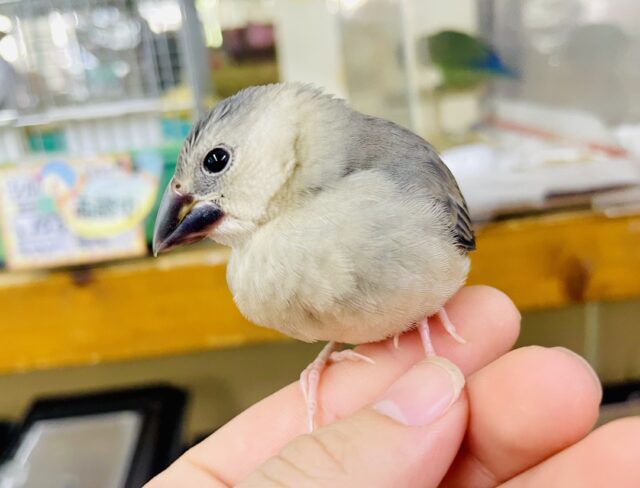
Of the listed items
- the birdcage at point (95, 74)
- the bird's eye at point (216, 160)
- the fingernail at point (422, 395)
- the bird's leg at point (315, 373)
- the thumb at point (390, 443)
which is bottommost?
the bird's leg at point (315, 373)

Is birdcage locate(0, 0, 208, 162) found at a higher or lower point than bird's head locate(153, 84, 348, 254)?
higher

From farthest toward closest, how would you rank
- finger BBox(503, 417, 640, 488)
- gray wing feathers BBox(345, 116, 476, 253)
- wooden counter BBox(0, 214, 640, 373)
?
1. wooden counter BBox(0, 214, 640, 373)
2. gray wing feathers BBox(345, 116, 476, 253)
3. finger BBox(503, 417, 640, 488)

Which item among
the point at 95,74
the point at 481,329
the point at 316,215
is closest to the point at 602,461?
the point at 481,329

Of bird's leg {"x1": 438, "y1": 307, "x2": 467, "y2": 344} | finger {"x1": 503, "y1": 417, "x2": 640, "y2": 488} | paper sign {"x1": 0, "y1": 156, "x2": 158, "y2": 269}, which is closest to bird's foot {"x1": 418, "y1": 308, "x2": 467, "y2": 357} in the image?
bird's leg {"x1": 438, "y1": 307, "x2": 467, "y2": 344}

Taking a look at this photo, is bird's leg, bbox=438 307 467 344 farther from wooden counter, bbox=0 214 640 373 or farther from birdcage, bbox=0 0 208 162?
birdcage, bbox=0 0 208 162

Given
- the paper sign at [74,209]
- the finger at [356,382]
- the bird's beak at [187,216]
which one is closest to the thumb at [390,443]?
the finger at [356,382]

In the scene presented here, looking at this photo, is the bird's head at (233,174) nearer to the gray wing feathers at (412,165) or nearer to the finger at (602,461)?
the gray wing feathers at (412,165)

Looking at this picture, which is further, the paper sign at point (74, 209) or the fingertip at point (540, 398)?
the paper sign at point (74, 209)

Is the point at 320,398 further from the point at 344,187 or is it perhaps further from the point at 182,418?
the point at 182,418
